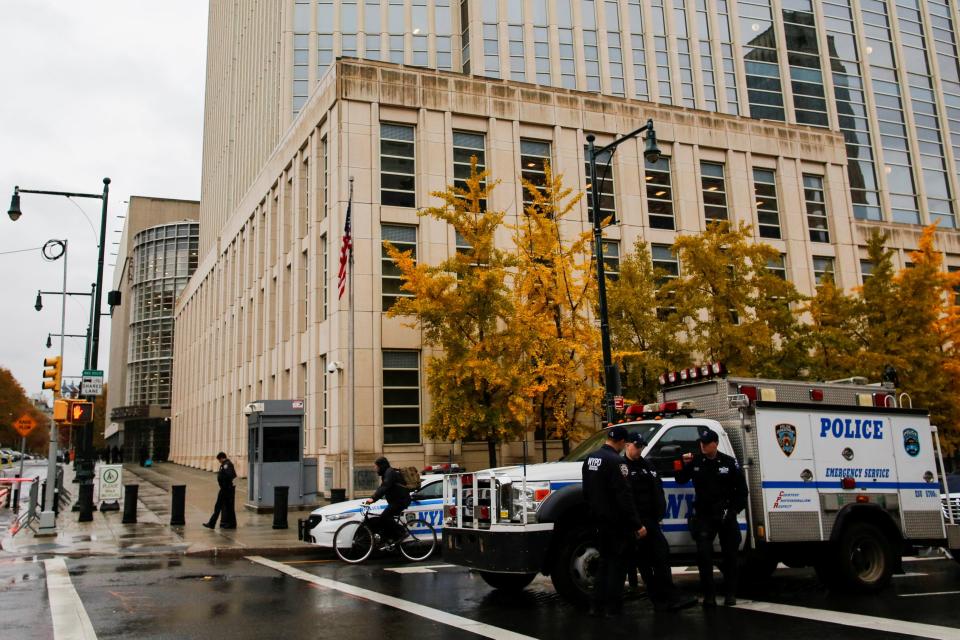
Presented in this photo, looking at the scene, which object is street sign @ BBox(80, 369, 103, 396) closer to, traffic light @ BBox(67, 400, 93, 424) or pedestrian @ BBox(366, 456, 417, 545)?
traffic light @ BBox(67, 400, 93, 424)

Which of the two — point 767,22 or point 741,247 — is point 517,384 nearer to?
point 741,247

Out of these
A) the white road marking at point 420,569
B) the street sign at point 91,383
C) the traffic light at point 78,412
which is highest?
the street sign at point 91,383

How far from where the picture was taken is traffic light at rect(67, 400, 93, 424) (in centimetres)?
1863

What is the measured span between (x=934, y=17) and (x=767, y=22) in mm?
14140

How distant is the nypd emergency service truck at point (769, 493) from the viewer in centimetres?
854

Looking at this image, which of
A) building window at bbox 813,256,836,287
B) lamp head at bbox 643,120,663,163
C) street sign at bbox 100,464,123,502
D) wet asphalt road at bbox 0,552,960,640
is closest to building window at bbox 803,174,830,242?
building window at bbox 813,256,836,287

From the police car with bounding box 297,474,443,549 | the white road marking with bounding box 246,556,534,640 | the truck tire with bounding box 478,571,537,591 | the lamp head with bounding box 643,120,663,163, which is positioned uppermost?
the lamp head with bounding box 643,120,663,163

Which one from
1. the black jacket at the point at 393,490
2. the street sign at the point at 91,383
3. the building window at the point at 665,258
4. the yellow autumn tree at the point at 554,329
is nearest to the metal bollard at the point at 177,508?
the street sign at the point at 91,383

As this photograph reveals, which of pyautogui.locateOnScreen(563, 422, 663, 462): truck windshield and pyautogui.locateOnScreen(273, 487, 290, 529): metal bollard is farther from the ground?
pyautogui.locateOnScreen(563, 422, 663, 462): truck windshield

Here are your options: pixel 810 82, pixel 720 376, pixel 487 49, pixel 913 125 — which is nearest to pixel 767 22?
pixel 810 82

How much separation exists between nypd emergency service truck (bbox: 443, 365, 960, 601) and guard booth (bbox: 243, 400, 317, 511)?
13.4 meters

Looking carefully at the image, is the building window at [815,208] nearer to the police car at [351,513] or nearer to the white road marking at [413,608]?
the police car at [351,513]

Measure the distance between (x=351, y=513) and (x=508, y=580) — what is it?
4935 mm

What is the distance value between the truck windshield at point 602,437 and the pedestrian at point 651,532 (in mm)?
1212
